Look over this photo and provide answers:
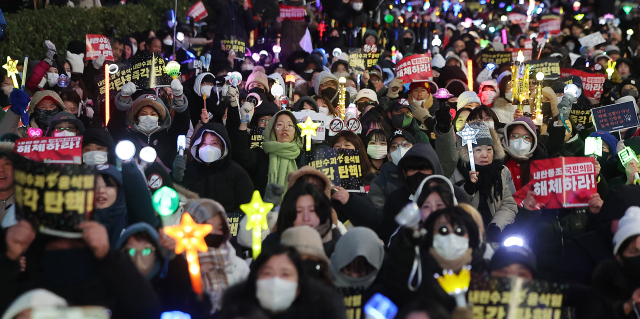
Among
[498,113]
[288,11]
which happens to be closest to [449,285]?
[498,113]

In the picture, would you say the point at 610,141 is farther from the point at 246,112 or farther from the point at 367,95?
the point at 246,112

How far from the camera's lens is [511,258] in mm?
3982

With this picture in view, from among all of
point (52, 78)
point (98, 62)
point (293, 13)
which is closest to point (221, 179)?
point (52, 78)

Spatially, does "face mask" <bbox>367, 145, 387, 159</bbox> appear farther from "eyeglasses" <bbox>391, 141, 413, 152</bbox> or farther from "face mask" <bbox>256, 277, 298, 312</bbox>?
"face mask" <bbox>256, 277, 298, 312</bbox>

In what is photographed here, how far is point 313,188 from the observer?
4.54 m

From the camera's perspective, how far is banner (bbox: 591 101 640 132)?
764 cm

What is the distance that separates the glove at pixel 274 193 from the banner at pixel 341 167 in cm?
46

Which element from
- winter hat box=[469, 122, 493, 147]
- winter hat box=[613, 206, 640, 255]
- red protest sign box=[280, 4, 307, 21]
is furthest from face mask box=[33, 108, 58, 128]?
red protest sign box=[280, 4, 307, 21]

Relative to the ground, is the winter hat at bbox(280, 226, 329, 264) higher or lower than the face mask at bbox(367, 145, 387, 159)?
lower

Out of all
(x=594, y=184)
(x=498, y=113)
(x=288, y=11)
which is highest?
(x=288, y=11)

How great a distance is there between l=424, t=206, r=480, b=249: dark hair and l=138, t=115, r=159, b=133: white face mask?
3.51 m

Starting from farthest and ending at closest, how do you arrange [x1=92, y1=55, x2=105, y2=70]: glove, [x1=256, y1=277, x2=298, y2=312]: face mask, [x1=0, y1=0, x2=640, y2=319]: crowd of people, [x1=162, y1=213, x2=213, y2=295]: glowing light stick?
[x1=92, y1=55, x2=105, y2=70]: glove, [x1=162, y1=213, x2=213, y2=295]: glowing light stick, [x1=0, y1=0, x2=640, y2=319]: crowd of people, [x1=256, y1=277, x2=298, y2=312]: face mask

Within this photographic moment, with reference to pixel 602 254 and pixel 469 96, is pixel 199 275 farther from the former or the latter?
pixel 469 96

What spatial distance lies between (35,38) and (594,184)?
30.3ft
